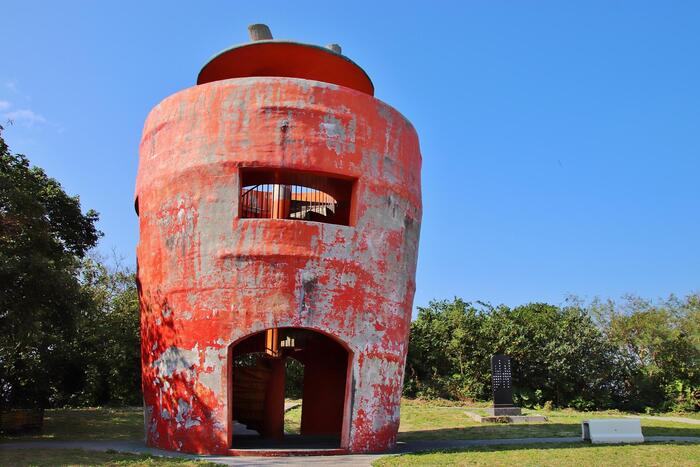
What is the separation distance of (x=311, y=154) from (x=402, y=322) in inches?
159

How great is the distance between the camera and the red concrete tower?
1171 cm

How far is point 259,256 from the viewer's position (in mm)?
11867

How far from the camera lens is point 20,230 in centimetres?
1368

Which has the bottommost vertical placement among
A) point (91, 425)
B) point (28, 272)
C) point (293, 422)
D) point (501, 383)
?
point (293, 422)

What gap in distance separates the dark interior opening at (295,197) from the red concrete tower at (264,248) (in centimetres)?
24

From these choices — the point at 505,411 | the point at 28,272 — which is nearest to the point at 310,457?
the point at 28,272

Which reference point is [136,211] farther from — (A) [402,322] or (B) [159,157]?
(A) [402,322]

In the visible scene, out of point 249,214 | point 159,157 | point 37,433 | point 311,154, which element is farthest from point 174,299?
point 37,433

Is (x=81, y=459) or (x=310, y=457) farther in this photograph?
(x=310, y=457)

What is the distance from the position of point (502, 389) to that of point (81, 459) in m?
16.1

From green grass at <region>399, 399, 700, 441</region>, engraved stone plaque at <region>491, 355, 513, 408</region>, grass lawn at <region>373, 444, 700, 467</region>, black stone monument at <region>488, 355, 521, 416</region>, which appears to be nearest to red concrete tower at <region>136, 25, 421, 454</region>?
grass lawn at <region>373, 444, 700, 467</region>

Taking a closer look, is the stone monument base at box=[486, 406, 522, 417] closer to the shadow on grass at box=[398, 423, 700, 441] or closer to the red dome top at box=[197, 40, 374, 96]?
the shadow on grass at box=[398, 423, 700, 441]

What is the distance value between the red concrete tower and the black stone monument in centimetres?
954

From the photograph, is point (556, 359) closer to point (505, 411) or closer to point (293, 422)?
point (505, 411)
